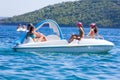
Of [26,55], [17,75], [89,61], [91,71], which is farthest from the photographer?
[26,55]

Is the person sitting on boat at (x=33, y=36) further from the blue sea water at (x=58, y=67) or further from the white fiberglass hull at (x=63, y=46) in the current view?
the blue sea water at (x=58, y=67)

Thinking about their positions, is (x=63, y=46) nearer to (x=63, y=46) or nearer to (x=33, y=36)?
(x=63, y=46)

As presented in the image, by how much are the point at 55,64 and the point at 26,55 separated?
439cm

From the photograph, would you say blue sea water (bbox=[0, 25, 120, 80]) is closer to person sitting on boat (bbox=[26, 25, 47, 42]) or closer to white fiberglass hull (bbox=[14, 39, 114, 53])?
white fiberglass hull (bbox=[14, 39, 114, 53])

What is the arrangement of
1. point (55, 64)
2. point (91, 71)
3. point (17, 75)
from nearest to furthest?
point (17, 75)
point (91, 71)
point (55, 64)

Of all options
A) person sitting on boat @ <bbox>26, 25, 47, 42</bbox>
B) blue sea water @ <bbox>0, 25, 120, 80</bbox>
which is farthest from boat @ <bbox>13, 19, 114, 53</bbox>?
person sitting on boat @ <bbox>26, 25, 47, 42</bbox>

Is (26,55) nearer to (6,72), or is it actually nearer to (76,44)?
(76,44)

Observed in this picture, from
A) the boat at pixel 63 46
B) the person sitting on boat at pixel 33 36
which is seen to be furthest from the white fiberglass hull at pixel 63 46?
the person sitting on boat at pixel 33 36

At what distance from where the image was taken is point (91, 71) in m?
17.2

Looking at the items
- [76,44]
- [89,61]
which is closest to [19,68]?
[89,61]

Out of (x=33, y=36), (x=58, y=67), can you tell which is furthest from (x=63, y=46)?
(x=58, y=67)

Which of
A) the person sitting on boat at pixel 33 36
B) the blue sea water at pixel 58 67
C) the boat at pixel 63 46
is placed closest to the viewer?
the blue sea water at pixel 58 67

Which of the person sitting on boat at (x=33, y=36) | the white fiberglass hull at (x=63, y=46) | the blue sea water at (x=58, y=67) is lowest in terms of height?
the blue sea water at (x=58, y=67)

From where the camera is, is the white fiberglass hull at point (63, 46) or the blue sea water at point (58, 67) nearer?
the blue sea water at point (58, 67)
